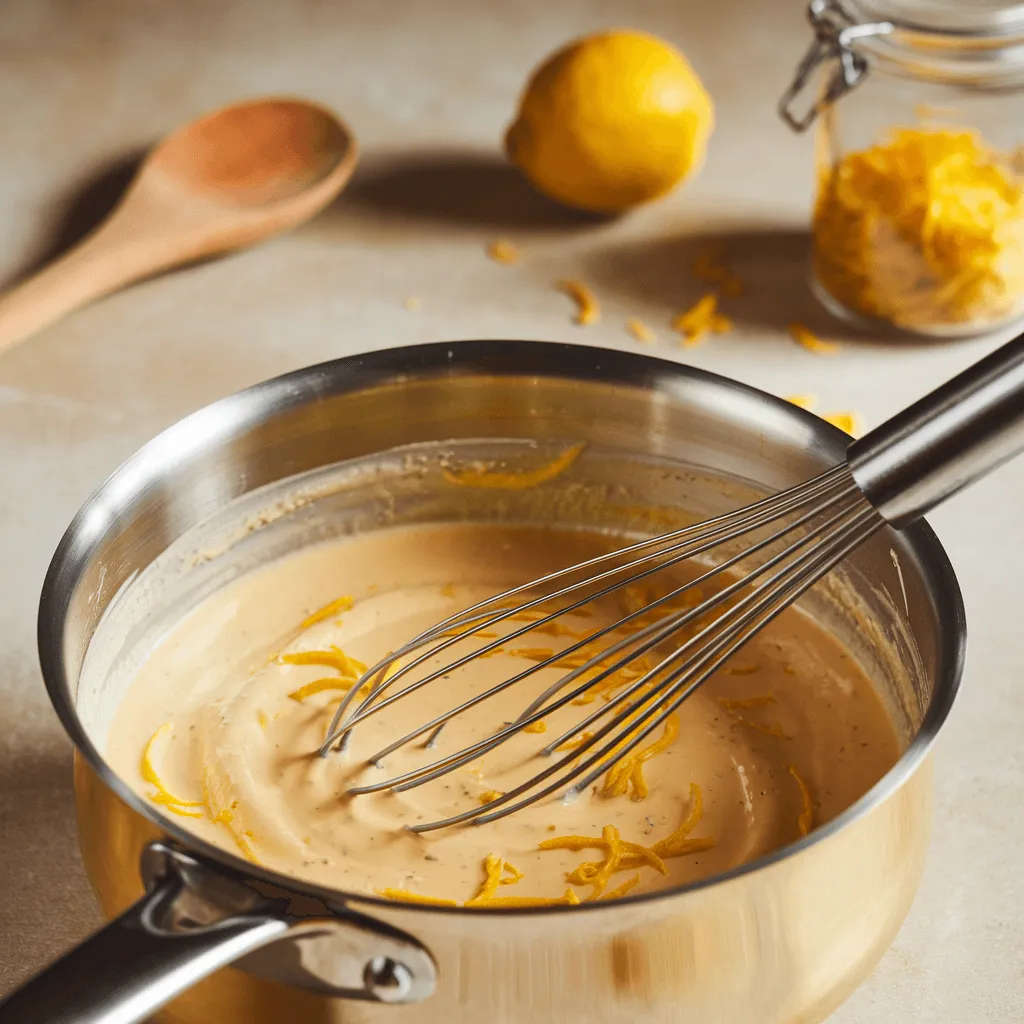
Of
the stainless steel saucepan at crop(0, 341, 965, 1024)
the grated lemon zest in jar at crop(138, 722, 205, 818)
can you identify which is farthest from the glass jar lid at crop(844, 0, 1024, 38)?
the grated lemon zest in jar at crop(138, 722, 205, 818)

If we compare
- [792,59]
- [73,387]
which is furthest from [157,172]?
[792,59]

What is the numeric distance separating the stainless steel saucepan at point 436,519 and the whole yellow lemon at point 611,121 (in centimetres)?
42

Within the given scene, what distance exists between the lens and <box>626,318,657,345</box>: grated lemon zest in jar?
3.86 ft

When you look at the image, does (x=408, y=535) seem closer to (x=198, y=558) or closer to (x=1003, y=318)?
(x=198, y=558)

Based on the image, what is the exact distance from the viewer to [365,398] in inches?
32.8

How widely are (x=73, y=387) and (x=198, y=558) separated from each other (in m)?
0.34

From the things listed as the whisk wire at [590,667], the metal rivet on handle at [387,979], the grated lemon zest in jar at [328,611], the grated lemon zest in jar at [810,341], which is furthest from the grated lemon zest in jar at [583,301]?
the metal rivet on handle at [387,979]

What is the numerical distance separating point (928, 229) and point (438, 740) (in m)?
0.59

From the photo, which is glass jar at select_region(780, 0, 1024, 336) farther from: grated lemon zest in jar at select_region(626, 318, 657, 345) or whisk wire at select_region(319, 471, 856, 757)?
whisk wire at select_region(319, 471, 856, 757)

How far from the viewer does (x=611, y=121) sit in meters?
1.21

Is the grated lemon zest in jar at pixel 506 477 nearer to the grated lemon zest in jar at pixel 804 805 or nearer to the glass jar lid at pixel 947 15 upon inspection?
the grated lemon zest in jar at pixel 804 805

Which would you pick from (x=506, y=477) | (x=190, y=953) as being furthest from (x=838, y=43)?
(x=190, y=953)

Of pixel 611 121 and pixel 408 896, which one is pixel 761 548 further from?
pixel 611 121

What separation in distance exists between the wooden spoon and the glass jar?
0.43 m
